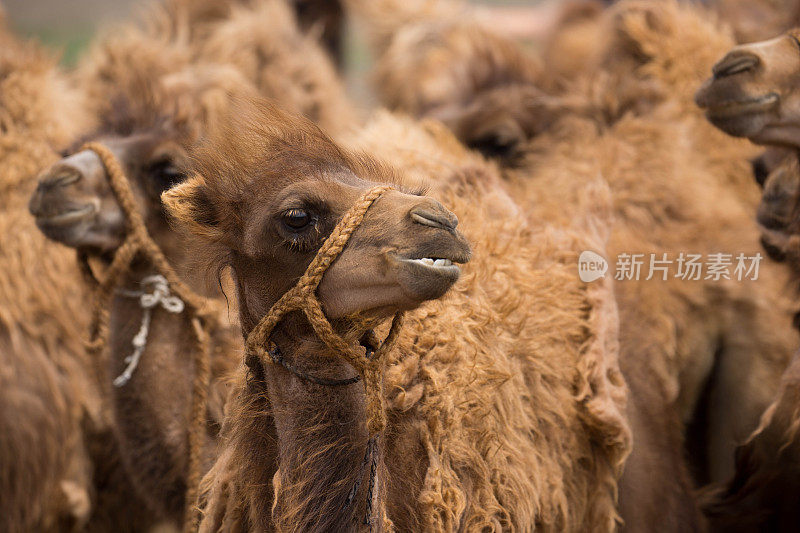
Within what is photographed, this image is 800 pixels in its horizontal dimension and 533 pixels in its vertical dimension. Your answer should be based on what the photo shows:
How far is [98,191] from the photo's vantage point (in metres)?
2.68

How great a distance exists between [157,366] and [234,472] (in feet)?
2.35

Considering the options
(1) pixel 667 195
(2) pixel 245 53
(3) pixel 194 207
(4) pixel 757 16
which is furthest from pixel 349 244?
(4) pixel 757 16

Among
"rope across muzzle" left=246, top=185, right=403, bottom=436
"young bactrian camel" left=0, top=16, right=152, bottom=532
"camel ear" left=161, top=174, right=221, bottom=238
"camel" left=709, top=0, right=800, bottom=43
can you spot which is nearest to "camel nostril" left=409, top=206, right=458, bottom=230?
"rope across muzzle" left=246, top=185, right=403, bottom=436

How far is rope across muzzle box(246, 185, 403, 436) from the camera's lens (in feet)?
5.81

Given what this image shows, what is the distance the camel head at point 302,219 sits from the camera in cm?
170

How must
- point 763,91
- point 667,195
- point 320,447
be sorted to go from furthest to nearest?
1. point 667,195
2. point 763,91
3. point 320,447

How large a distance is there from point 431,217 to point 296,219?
30 cm

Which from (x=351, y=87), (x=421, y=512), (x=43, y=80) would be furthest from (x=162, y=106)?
(x=351, y=87)

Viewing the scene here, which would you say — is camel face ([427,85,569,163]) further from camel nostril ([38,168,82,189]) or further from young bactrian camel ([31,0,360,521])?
camel nostril ([38,168,82,189])

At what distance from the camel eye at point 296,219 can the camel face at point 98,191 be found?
2.94 ft

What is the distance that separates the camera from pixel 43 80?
12.5ft

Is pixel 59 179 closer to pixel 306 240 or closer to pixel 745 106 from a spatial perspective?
pixel 306 240

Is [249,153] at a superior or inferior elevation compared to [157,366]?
superior

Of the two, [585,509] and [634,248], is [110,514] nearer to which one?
[585,509]
